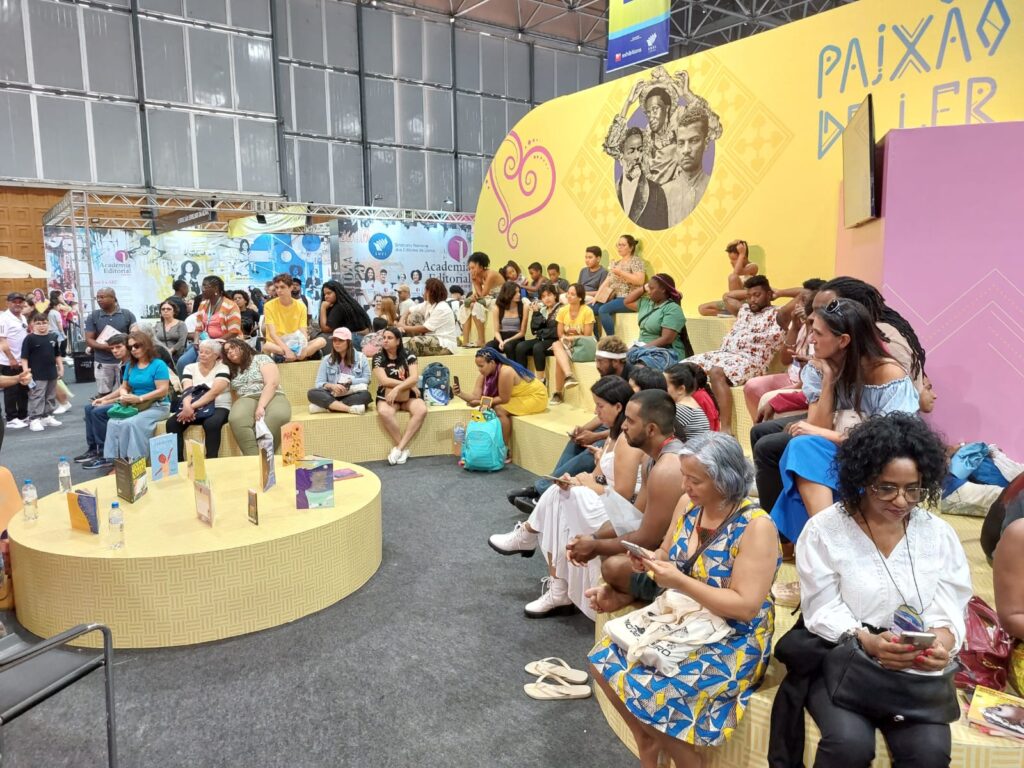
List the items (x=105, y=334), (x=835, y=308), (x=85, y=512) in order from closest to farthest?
(x=835, y=308) < (x=85, y=512) < (x=105, y=334)

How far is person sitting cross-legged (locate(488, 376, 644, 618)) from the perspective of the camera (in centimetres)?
306

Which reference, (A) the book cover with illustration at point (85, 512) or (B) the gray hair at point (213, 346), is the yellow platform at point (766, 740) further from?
(B) the gray hair at point (213, 346)

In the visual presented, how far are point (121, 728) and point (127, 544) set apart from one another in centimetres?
87

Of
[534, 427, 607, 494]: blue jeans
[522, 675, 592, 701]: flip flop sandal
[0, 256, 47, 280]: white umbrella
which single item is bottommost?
[522, 675, 592, 701]: flip flop sandal

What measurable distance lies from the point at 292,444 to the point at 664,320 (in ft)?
10.6

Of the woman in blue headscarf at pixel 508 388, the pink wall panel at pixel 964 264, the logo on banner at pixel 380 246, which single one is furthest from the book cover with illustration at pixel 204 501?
the logo on banner at pixel 380 246

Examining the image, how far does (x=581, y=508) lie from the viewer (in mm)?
3059

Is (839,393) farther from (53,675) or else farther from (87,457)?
(87,457)

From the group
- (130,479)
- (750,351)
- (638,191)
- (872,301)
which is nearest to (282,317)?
(130,479)

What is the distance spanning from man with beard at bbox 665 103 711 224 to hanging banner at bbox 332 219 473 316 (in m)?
8.04

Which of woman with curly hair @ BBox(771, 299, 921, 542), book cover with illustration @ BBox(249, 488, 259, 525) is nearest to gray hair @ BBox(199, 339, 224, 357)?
book cover with illustration @ BBox(249, 488, 259, 525)

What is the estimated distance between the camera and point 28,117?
1300cm

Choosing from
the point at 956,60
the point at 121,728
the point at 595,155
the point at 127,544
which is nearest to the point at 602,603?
the point at 121,728

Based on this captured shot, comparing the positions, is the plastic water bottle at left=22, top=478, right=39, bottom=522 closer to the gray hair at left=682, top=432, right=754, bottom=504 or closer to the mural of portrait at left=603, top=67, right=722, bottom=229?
the gray hair at left=682, top=432, right=754, bottom=504
